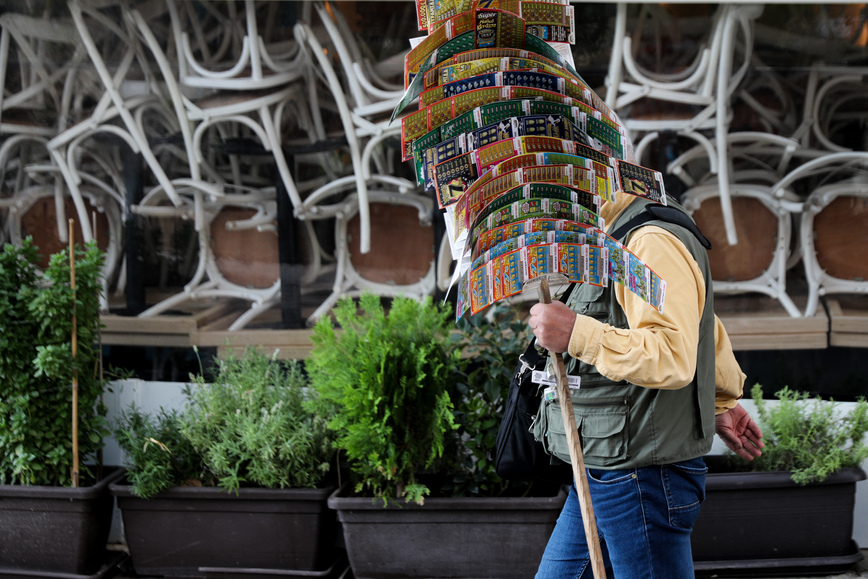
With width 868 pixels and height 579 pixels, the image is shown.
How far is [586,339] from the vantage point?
1770 millimetres

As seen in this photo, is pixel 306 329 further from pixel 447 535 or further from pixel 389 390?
pixel 447 535

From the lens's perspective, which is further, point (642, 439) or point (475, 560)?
A: point (475, 560)

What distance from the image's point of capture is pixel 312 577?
3357 mm

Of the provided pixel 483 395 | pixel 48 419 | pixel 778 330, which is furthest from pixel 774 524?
pixel 48 419


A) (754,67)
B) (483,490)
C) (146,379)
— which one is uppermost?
(754,67)

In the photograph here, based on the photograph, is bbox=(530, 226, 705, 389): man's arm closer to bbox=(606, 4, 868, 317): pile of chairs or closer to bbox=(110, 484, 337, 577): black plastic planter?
bbox=(110, 484, 337, 577): black plastic planter

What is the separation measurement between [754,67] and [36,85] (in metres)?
3.84

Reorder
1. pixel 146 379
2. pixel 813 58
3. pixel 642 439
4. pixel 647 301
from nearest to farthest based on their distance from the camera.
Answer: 1. pixel 647 301
2. pixel 642 439
3. pixel 813 58
4. pixel 146 379

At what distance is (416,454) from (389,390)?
321mm

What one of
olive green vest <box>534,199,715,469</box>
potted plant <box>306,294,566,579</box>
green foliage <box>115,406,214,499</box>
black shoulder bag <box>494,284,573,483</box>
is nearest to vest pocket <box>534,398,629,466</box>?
olive green vest <box>534,199,715,469</box>

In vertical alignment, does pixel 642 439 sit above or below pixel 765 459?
above

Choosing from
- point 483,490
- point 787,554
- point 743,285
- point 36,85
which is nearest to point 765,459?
point 787,554

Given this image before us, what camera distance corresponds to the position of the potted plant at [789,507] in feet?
10.7

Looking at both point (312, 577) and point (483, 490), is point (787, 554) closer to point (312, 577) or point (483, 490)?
point (483, 490)
